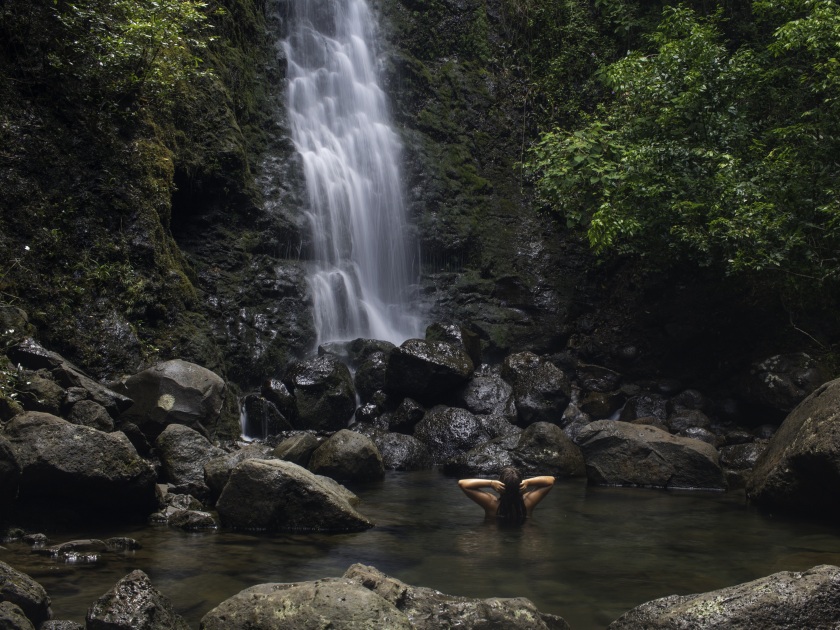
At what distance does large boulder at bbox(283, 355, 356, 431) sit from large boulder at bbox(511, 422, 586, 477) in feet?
12.2

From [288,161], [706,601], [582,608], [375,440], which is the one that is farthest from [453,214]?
[706,601]

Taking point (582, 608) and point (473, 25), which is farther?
point (473, 25)

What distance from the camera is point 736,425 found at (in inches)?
642

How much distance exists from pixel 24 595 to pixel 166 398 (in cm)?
602

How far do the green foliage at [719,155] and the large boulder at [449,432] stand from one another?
176 inches

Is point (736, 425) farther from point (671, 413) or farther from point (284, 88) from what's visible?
point (284, 88)

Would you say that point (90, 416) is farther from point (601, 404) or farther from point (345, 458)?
point (601, 404)

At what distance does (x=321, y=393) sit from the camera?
595 inches

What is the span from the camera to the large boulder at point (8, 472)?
6.99 m

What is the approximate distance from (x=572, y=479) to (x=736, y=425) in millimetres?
5168

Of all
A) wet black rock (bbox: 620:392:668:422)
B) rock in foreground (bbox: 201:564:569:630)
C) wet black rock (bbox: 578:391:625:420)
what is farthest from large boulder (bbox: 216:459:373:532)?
wet black rock (bbox: 620:392:668:422)

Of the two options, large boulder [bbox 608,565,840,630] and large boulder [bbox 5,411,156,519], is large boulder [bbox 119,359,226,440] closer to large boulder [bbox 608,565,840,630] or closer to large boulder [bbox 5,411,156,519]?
large boulder [bbox 5,411,156,519]

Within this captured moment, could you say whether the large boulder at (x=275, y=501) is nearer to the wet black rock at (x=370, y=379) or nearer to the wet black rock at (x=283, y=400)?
the wet black rock at (x=283, y=400)

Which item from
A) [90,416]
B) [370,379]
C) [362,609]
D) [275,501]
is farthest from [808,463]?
[370,379]
